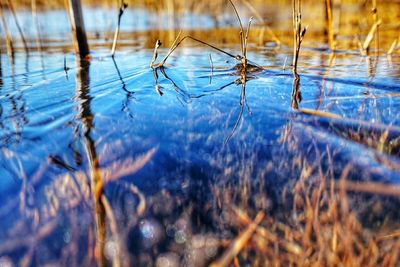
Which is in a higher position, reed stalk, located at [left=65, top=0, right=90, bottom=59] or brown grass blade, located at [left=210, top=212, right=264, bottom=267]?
reed stalk, located at [left=65, top=0, right=90, bottom=59]

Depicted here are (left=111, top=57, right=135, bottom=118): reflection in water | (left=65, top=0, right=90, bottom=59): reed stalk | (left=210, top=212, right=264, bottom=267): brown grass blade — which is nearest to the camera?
(left=210, top=212, right=264, bottom=267): brown grass blade

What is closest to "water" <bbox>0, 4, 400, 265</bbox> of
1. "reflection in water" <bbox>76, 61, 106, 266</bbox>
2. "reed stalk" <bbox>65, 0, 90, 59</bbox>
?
"reflection in water" <bbox>76, 61, 106, 266</bbox>

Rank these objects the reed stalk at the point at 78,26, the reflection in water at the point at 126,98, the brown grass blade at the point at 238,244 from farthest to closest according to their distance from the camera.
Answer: the reed stalk at the point at 78,26
the reflection in water at the point at 126,98
the brown grass blade at the point at 238,244

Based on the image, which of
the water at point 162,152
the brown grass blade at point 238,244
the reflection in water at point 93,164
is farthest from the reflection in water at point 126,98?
the brown grass blade at point 238,244

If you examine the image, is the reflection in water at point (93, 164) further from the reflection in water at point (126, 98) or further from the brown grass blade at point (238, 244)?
the brown grass blade at point (238, 244)

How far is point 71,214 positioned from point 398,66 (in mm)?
3160

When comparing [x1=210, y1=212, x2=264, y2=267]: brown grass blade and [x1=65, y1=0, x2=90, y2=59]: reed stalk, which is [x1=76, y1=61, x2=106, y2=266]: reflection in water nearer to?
[x1=210, y1=212, x2=264, y2=267]: brown grass blade

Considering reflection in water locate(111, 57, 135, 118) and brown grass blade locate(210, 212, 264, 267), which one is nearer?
brown grass blade locate(210, 212, 264, 267)

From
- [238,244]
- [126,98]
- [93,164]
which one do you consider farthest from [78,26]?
[238,244]

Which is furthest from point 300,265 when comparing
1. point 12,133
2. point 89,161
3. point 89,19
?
point 89,19

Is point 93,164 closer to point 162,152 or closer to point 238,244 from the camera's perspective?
point 162,152

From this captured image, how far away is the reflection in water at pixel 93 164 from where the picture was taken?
2.83 ft

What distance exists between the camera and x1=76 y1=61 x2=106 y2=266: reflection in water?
86cm

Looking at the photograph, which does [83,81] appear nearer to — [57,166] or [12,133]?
[12,133]
